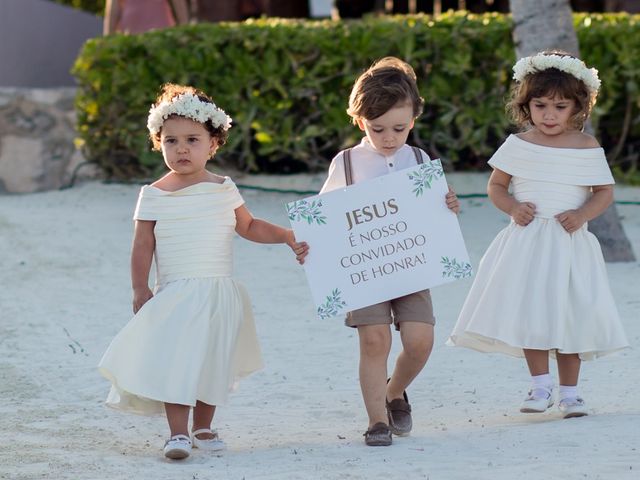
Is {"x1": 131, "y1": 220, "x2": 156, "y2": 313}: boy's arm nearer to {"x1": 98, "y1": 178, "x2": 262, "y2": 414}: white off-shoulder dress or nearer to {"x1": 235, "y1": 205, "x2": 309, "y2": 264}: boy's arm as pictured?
{"x1": 98, "y1": 178, "x2": 262, "y2": 414}: white off-shoulder dress

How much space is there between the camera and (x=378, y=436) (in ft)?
15.2

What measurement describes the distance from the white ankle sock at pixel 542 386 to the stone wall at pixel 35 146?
608 cm

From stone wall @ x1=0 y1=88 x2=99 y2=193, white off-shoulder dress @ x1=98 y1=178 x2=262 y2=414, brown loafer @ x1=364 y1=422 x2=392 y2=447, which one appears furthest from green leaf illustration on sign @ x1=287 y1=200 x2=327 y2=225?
stone wall @ x1=0 y1=88 x2=99 y2=193

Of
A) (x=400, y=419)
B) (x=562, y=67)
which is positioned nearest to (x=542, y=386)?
(x=400, y=419)

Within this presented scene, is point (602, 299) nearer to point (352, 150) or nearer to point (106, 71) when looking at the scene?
point (352, 150)

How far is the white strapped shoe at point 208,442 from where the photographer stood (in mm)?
4707

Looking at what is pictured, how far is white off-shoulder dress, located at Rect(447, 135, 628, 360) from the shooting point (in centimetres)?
493

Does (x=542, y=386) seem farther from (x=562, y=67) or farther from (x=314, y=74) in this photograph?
(x=314, y=74)

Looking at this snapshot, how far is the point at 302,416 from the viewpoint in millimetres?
5457

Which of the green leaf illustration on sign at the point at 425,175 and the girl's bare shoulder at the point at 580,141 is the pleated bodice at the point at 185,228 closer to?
the green leaf illustration on sign at the point at 425,175

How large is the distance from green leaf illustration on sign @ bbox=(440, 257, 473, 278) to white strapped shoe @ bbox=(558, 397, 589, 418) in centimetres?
68

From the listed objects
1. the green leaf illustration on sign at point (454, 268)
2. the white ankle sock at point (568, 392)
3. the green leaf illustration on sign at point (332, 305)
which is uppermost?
the green leaf illustration on sign at point (454, 268)

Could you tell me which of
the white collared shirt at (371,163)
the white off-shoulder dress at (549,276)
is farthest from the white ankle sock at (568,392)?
the white collared shirt at (371,163)

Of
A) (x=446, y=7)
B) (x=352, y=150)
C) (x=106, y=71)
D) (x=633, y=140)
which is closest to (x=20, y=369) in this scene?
(x=352, y=150)
